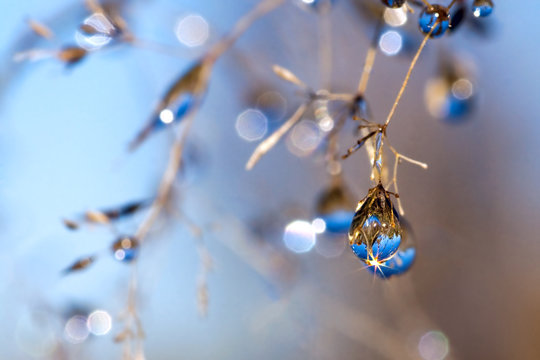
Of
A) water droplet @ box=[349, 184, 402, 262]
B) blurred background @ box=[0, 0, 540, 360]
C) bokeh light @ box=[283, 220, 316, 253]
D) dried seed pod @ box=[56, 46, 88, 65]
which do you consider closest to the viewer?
water droplet @ box=[349, 184, 402, 262]

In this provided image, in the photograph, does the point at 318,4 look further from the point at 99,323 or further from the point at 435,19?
the point at 99,323

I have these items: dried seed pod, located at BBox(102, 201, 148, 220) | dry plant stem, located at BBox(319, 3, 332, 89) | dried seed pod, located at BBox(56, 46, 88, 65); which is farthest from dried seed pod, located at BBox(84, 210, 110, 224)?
dry plant stem, located at BBox(319, 3, 332, 89)

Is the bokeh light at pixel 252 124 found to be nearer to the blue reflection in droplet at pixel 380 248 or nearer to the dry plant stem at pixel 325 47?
the dry plant stem at pixel 325 47

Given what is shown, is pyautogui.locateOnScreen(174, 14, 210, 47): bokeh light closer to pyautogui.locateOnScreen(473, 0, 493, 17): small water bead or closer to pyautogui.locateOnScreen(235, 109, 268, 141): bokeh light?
pyautogui.locateOnScreen(235, 109, 268, 141): bokeh light

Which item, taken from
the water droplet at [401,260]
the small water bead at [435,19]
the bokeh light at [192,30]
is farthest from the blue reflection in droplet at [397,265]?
the bokeh light at [192,30]

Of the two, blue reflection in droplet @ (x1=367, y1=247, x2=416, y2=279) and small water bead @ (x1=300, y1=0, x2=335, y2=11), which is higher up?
small water bead @ (x1=300, y1=0, x2=335, y2=11)

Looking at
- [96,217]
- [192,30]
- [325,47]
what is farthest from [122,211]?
[325,47]
